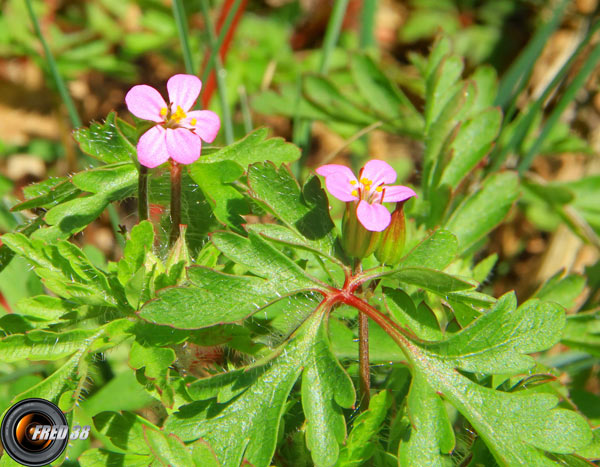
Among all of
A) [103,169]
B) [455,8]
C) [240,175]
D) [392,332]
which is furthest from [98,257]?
[455,8]

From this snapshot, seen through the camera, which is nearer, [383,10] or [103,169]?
[103,169]

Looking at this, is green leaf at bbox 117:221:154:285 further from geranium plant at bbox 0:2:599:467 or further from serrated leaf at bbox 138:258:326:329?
serrated leaf at bbox 138:258:326:329

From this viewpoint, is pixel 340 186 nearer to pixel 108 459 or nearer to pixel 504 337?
pixel 504 337

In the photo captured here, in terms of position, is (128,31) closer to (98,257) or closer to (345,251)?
(98,257)

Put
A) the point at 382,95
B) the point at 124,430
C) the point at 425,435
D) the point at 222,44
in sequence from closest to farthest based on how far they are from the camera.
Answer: the point at 425,435, the point at 124,430, the point at 382,95, the point at 222,44

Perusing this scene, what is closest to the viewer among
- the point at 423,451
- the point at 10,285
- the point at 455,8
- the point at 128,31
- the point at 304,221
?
the point at 423,451

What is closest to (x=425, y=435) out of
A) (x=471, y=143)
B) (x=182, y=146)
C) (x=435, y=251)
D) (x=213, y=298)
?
(x=435, y=251)

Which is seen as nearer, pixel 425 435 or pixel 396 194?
pixel 425 435

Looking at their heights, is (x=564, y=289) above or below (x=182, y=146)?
below
